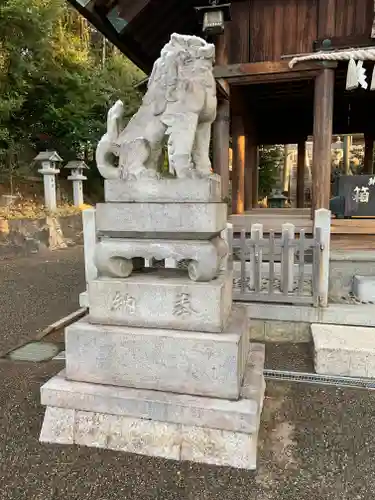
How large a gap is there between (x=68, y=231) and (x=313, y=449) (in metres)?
12.1

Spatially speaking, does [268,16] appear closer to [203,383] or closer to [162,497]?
[203,383]

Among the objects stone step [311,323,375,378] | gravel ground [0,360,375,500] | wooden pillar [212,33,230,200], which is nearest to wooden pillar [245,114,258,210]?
wooden pillar [212,33,230,200]

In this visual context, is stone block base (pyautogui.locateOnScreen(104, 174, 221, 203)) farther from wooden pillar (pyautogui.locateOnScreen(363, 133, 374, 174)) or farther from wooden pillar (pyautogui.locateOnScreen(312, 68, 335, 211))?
wooden pillar (pyautogui.locateOnScreen(363, 133, 374, 174))

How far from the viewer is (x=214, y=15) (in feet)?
19.1

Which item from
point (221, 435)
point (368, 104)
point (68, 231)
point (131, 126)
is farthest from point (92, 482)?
point (68, 231)

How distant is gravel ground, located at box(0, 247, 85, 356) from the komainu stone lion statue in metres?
2.84

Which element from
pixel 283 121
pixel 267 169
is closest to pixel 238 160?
pixel 283 121

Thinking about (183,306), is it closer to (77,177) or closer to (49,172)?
(49,172)

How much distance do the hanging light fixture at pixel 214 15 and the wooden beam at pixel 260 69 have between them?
68 cm

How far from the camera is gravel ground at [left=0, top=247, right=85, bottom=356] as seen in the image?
16.6 feet

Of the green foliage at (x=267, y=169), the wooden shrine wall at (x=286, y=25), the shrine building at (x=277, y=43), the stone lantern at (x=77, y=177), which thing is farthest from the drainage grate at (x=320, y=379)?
the green foliage at (x=267, y=169)

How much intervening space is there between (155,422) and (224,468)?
50cm

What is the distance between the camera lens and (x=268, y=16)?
657cm

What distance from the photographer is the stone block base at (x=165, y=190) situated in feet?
8.36
